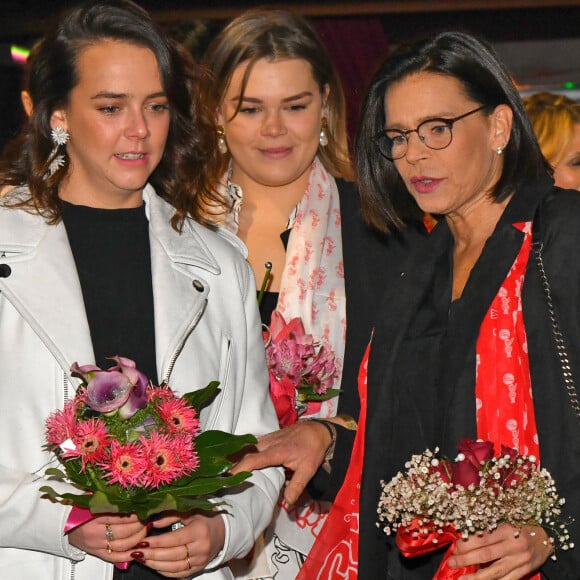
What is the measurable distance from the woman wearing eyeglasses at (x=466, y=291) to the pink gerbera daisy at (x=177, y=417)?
0.62m

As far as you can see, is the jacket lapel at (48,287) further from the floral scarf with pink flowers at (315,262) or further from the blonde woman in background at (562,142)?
the blonde woman in background at (562,142)

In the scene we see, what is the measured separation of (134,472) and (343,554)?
3.36 ft

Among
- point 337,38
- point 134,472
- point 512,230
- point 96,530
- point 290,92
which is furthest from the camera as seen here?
point 337,38

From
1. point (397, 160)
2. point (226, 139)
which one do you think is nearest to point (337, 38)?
point (226, 139)

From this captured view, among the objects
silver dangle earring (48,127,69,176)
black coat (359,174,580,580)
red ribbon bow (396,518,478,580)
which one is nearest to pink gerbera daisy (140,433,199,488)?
red ribbon bow (396,518,478,580)

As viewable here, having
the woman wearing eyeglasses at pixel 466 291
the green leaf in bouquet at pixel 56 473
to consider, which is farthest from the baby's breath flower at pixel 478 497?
the green leaf in bouquet at pixel 56 473

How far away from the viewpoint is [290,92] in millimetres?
3354

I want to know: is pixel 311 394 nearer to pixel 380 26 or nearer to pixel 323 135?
pixel 323 135

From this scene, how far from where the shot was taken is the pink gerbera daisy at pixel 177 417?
2.15 m

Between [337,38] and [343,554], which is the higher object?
[337,38]

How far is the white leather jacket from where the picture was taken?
2.34 m

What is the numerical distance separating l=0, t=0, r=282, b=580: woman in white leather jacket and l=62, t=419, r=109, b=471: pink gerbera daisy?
236mm

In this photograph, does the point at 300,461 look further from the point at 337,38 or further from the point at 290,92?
the point at 337,38

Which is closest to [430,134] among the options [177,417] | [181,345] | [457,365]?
[457,365]
